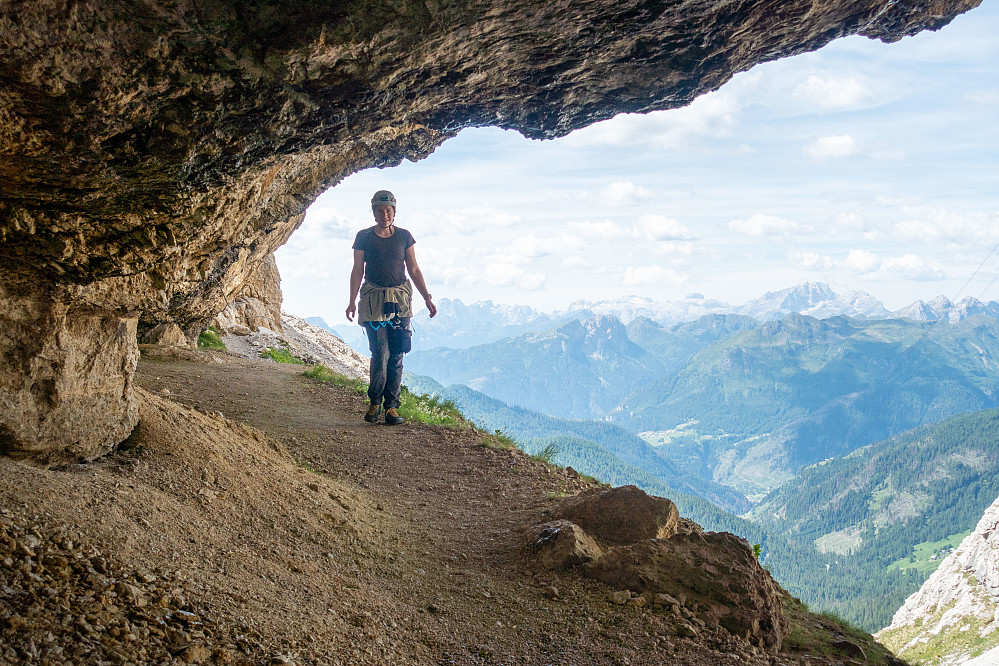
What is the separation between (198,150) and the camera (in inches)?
176

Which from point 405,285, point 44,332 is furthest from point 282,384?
point 44,332

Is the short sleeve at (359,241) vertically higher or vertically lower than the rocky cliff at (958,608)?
higher

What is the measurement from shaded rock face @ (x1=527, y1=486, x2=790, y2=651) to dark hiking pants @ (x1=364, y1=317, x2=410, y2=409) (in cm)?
443

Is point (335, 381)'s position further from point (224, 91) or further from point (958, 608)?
point (958, 608)

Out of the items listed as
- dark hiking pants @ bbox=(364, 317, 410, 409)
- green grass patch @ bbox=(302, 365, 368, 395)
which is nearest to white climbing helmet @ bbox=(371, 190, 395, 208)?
dark hiking pants @ bbox=(364, 317, 410, 409)

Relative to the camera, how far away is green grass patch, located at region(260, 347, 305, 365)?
1866cm

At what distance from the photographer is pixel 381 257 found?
409 inches

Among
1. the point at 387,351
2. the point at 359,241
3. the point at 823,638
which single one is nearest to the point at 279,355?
Result: the point at 387,351

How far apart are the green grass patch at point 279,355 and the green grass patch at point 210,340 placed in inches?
49.0

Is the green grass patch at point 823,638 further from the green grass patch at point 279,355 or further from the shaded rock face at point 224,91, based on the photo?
the green grass patch at point 279,355

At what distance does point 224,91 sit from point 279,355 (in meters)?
15.7

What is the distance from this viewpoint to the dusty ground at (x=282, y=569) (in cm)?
381

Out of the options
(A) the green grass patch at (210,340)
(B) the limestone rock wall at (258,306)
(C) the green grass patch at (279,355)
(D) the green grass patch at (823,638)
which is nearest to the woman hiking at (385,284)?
(D) the green grass patch at (823,638)

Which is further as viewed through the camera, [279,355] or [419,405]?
[279,355]
